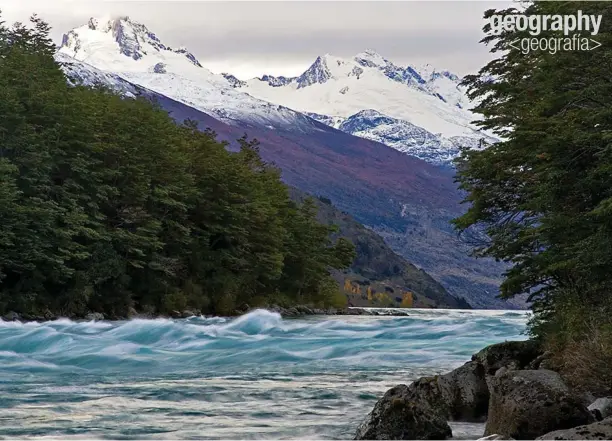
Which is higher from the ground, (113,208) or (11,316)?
(113,208)

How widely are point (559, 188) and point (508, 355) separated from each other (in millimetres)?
5043

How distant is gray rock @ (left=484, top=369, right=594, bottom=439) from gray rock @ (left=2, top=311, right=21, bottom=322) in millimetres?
44969

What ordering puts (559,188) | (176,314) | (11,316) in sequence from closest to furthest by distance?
1. (559,188)
2. (11,316)
3. (176,314)

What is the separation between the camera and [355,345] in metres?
43.2

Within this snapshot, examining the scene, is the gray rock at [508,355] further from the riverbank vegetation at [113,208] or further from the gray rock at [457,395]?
the riverbank vegetation at [113,208]

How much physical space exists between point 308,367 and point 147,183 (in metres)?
43.4

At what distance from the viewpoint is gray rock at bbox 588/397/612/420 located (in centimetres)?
1844

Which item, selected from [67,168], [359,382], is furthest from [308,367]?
[67,168]

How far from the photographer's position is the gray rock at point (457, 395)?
2205cm

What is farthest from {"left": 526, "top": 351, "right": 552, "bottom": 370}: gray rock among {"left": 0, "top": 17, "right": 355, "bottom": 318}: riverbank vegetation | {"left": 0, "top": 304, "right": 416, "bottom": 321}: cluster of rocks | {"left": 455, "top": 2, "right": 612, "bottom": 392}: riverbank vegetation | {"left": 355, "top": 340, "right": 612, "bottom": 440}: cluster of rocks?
{"left": 0, "top": 17, "right": 355, "bottom": 318}: riverbank vegetation

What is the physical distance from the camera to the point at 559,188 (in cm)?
2647

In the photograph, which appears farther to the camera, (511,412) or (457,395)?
(457,395)

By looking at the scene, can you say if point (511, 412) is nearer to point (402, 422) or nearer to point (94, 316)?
point (402, 422)

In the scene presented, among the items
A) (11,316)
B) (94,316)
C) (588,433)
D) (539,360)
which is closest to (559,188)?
(539,360)
